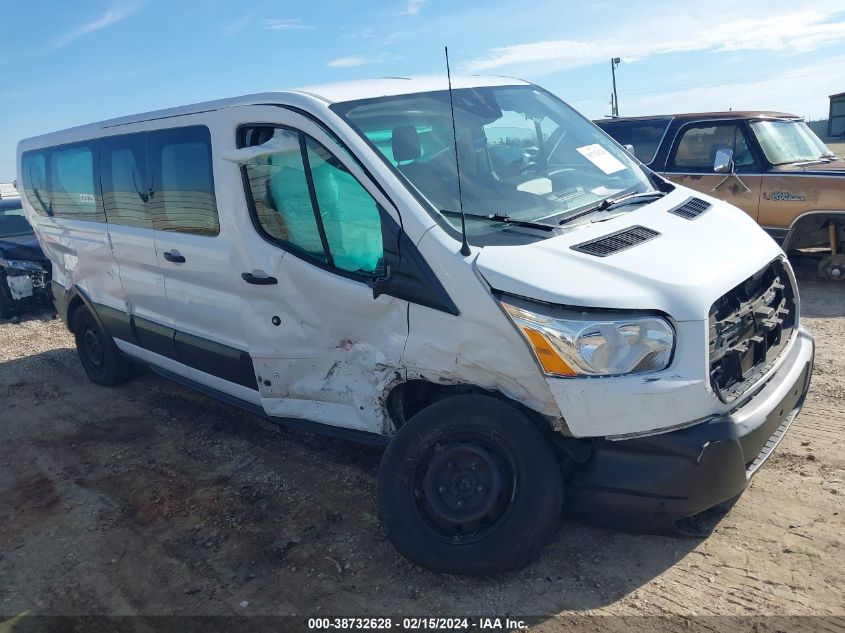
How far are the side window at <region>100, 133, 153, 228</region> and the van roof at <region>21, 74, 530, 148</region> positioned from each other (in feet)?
0.83

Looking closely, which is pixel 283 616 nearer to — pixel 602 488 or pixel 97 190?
pixel 602 488

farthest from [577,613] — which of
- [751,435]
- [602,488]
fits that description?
[751,435]

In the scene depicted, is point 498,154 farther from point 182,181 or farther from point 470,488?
point 182,181

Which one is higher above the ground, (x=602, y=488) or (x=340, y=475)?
(x=602, y=488)

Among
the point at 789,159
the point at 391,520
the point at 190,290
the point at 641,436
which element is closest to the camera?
the point at 641,436

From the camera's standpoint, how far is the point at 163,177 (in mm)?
4906

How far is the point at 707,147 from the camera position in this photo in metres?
8.44

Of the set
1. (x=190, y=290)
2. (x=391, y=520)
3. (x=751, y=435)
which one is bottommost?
(x=391, y=520)

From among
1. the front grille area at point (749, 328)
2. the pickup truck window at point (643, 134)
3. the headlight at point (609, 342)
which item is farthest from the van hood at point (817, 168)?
the headlight at point (609, 342)

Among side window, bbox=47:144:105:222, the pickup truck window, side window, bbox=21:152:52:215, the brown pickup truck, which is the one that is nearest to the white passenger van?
side window, bbox=47:144:105:222

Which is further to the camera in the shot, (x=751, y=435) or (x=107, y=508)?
(x=107, y=508)

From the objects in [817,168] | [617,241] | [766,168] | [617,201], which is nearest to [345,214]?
[617,241]

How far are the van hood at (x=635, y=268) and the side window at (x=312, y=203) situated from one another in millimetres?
729

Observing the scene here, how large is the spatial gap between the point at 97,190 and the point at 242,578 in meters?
3.60
